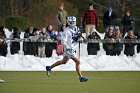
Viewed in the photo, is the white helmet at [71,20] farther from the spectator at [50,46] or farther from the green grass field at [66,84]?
the spectator at [50,46]

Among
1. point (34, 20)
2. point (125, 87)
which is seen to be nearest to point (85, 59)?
point (125, 87)

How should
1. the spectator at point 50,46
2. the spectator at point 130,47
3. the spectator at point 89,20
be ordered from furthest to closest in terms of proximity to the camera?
the spectator at point 89,20 → the spectator at point 130,47 → the spectator at point 50,46

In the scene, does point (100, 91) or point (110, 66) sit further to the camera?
point (110, 66)

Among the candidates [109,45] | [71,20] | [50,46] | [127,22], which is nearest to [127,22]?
[127,22]

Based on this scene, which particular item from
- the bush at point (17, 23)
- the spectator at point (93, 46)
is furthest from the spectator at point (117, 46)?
the bush at point (17, 23)

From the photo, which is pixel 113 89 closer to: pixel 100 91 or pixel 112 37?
pixel 100 91

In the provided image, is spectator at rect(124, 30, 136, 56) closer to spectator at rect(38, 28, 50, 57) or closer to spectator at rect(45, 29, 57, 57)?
spectator at rect(45, 29, 57, 57)

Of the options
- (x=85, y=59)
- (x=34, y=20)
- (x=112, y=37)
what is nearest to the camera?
(x=85, y=59)

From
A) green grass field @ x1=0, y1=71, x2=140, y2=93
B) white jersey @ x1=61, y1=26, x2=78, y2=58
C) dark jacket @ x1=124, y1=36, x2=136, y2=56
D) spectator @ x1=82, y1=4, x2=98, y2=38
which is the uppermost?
spectator @ x1=82, y1=4, x2=98, y2=38

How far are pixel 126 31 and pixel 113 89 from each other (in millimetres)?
15678

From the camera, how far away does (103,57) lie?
28.2 m

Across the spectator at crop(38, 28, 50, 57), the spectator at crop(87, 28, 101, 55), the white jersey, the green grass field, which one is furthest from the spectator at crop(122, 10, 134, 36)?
the white jersey

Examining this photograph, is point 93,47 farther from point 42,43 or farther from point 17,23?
point 17,23

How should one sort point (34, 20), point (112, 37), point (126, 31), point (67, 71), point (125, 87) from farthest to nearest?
point (34, 20), point (126, 31), point (112, 37), point (67, 71), point (125, 87)
